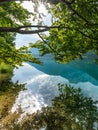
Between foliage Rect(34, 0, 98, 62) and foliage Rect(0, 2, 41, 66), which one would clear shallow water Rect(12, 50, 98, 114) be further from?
foliage Rect(34, 0, 98, 62)

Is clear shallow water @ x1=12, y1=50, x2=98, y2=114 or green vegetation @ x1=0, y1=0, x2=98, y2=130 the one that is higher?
green vegetation @ x1=0, y1=0, x2=98, y2=130

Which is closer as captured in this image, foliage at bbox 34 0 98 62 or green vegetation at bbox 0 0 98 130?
green vegetation at bbox 0 0 98 130

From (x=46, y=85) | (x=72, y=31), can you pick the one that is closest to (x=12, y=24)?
(x=72, y=31)

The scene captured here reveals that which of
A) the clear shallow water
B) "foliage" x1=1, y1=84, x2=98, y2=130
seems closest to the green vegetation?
"foliage" x1=1, y1=84, x2=98, y2=130

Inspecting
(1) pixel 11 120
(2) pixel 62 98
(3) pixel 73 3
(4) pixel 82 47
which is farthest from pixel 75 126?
(2) pixel 62 98

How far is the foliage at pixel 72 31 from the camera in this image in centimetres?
1388

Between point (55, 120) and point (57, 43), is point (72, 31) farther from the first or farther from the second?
point (55, 120)

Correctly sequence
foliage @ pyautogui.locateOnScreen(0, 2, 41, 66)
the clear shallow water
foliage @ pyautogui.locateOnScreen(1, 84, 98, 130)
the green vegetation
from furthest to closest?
the clear shallow water < foliage @ pyautogui.locateOnScreen(0, 2, 41, 66) < the green vegetation < foliage @ pyautogui.locateOnScreen(1, 84, 98, 130)

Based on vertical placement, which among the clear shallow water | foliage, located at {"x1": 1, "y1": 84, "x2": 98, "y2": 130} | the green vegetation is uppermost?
the green vegetation

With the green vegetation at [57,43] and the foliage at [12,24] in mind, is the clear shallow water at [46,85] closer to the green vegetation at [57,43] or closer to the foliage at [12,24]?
the foliage at [12,24]

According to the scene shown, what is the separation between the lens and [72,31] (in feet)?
51.3

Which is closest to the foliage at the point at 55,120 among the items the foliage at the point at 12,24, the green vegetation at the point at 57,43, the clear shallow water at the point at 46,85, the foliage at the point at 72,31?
the green vegetation at the point at 57,43

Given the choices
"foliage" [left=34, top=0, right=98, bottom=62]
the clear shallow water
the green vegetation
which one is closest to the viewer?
the green vegetation

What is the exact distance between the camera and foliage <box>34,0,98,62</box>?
13.9 metres
